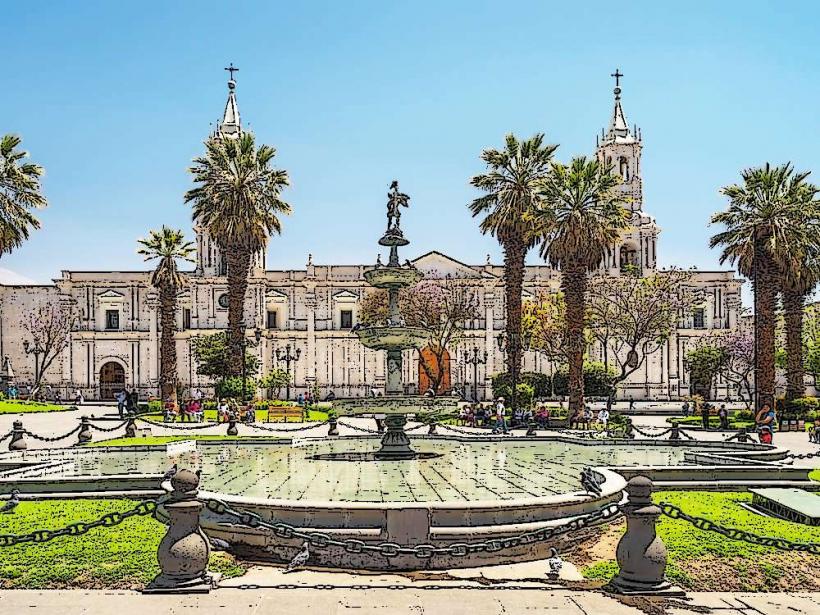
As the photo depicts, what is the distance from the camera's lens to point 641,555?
7.06 metres

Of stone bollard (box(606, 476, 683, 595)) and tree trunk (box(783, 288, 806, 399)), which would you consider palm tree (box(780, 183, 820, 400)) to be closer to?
tree trunk (box(783, 288, 806, 399))

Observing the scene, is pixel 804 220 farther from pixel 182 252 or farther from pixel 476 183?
pixel 182 252

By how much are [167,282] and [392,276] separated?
2765 cm

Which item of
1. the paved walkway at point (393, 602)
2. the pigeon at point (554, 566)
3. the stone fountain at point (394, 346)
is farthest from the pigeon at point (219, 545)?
the stone fountain at point (394, 346)

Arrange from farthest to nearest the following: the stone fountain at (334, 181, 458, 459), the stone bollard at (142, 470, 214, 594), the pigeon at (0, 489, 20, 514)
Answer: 1. the stone fountain at (334, 181, 458, 459)
2. the pigeon at (0, 489, 20, 514)
3. the stone bollard at (142, 470, 214, 594)

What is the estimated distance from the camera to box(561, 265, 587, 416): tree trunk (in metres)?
30.4

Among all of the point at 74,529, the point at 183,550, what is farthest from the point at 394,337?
the point at 183,550

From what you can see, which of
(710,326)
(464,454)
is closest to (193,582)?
(464,454)

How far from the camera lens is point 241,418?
3372 cm

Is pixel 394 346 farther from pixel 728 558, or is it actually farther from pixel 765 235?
pixel 765 235

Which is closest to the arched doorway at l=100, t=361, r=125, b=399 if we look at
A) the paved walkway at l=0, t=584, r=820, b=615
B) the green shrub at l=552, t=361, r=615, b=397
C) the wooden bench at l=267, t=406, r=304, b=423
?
the wooden bench at l=267, t=406, r=304, b=423

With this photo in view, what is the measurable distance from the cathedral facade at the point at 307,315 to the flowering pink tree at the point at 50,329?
Answer: 571 mm

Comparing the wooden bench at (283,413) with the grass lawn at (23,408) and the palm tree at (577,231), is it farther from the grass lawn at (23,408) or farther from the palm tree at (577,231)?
the grass lawn at (23,408)

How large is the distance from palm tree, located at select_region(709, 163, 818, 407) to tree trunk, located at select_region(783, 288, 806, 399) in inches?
118
